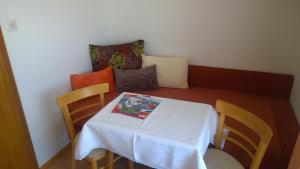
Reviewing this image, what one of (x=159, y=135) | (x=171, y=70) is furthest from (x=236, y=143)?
(x=171, y=70)

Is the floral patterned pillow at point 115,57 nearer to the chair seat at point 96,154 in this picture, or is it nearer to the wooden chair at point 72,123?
the wooden chair at point 72,123

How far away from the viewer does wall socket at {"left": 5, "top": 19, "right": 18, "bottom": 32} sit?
1673 mm

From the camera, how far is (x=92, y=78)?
7.60 feet

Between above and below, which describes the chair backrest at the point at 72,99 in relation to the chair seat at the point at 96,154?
above

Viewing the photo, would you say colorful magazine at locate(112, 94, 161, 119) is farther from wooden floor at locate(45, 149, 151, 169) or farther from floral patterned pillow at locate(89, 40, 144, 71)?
floral patterned pillow at locate(89, 40, 144, 71)

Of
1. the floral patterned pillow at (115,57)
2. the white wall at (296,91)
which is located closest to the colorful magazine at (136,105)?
the floral patterned pillow at (115,57)

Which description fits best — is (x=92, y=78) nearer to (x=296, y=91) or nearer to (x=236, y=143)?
(x=236, y=143)

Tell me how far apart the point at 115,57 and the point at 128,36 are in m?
0.40

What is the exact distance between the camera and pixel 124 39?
9.24ft

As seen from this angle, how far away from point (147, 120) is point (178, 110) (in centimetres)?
25

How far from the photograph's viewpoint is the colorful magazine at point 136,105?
150 centimetres

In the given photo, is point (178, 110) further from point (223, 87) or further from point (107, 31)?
point (107, 31)

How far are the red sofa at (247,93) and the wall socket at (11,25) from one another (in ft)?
2.92

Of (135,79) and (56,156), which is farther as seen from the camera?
(135,79)
